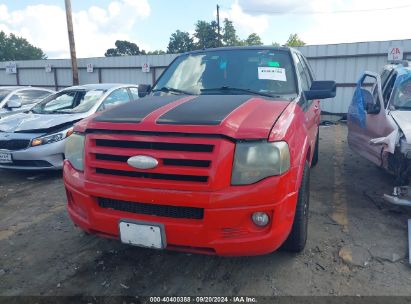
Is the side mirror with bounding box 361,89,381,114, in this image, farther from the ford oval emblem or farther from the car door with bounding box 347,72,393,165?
the ford oval emblem

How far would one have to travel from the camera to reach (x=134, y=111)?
2.72 metres

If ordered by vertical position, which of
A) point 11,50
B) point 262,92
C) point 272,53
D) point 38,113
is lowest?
point 38,113

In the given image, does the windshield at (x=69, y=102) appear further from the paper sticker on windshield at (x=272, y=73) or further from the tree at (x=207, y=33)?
the tree at (x=207, y=33)

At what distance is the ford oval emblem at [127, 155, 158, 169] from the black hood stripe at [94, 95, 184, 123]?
30 centimetres

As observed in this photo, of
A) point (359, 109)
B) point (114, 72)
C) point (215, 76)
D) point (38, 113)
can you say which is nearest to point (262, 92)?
point (215, 76)

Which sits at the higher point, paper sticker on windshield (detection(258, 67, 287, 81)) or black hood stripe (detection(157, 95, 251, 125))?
paper sticker on windshield (detection(258, 67, 287, 81))

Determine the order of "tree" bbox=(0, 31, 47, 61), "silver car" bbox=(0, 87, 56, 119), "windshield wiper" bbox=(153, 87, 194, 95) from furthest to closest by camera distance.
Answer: "tree" bbox=(0, 31, 47, 61)
"silver car" bbox=(0, 87, 56, 119)
"windshield wiper" bbox=(153, 87, 194, 95)

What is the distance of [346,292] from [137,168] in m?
1.77

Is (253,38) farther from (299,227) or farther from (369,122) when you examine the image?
(299,227)

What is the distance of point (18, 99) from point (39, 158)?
406cm

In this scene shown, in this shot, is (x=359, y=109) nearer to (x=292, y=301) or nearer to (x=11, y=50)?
(x=292, y=301)

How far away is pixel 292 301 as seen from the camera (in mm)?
2359

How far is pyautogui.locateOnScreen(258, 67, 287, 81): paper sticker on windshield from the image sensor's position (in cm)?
343

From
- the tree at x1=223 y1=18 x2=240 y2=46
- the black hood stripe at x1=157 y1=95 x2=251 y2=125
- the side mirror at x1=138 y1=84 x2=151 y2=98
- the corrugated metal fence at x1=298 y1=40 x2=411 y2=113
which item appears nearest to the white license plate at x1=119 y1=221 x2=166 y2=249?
the black hood stripe at x1=157 y1=95 x2=251 y2=125
